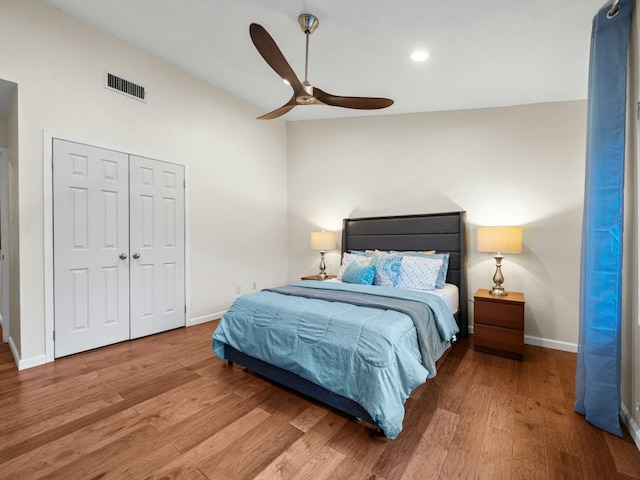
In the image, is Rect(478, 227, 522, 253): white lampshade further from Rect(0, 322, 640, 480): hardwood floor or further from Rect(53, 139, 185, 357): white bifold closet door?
Rect(53, 139, 185, 357): white bifold closet door

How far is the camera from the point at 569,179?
3102 mm

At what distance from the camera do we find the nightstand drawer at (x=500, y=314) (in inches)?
112

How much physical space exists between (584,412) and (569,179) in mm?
2292

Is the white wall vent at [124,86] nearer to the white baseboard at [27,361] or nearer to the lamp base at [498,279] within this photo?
the white baseboard at [27,361]

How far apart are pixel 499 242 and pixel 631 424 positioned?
1677 mm

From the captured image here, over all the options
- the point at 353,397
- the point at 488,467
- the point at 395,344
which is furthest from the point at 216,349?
the point at 488,467

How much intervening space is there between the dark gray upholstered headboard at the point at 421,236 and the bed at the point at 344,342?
1.00 m

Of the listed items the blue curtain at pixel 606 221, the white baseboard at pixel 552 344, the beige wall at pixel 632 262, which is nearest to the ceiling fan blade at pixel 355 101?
the blue curtain at pixel 606 221

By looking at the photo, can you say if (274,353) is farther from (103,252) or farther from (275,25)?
(275,25)

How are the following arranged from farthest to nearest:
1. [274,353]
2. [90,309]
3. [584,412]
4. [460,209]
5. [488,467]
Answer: [460,209] → [90,309] → [274,353] → [584,412] → [488,467]

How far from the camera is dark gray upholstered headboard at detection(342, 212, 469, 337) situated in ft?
11.5

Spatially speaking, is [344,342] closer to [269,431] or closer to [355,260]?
[269,431]

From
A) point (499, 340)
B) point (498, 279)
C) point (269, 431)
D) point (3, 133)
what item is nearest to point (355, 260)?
point (498, 279)

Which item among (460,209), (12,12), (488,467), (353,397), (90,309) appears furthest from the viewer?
(460,209)
